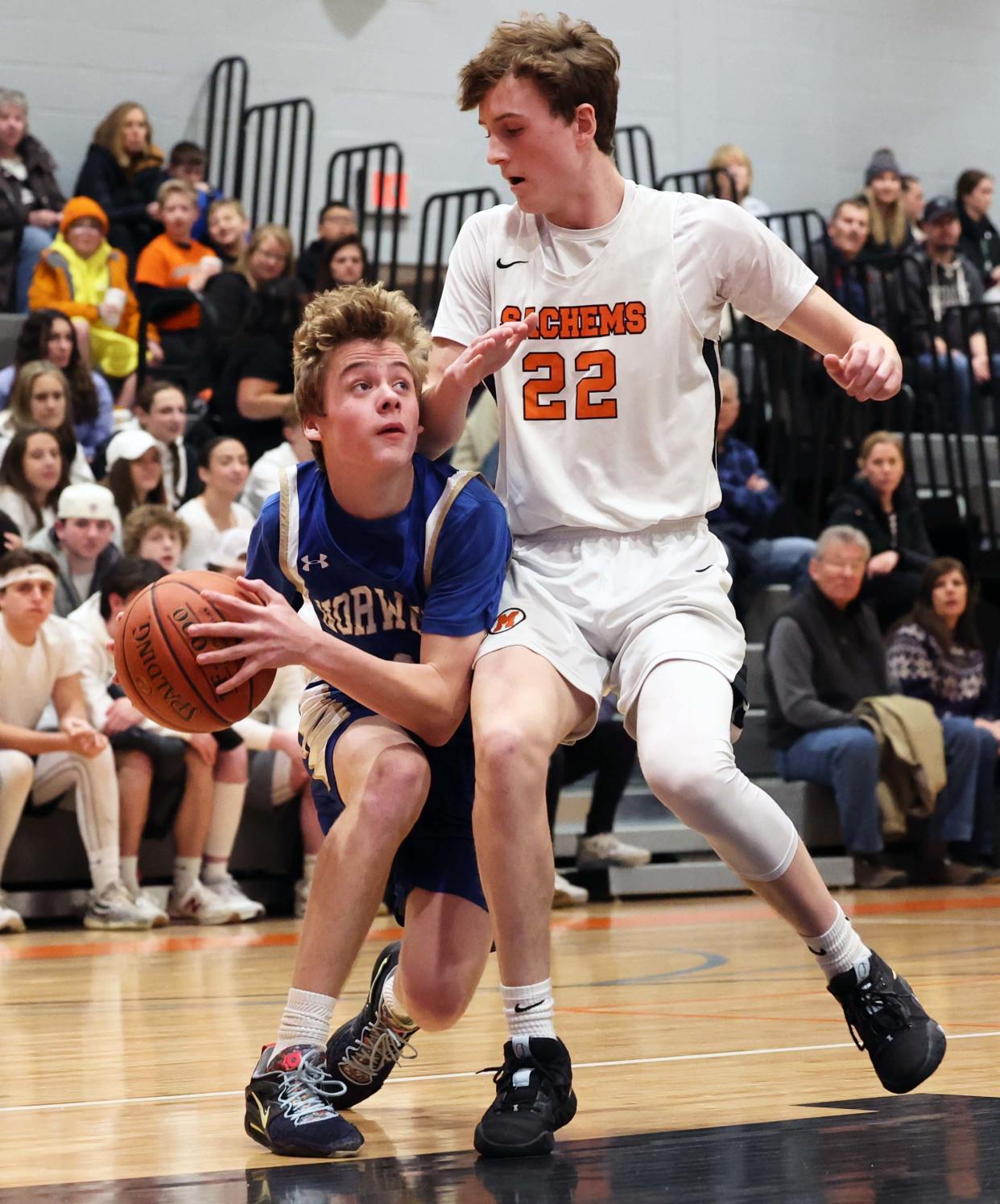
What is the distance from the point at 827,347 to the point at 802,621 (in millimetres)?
4972

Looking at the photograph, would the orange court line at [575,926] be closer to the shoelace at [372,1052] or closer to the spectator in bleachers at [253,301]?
the shoelace at [372,1052]

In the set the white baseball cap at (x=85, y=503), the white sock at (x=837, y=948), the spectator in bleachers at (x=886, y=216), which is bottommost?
the white sock at (x=837, y=948)

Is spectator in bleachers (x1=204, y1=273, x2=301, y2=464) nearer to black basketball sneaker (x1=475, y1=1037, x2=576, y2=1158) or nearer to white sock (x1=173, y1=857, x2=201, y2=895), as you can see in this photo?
white sock (x1=173, y1=857, x2=201, y2=895)

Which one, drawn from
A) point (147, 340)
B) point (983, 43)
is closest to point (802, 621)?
point (147, 340)

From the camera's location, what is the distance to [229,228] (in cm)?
980

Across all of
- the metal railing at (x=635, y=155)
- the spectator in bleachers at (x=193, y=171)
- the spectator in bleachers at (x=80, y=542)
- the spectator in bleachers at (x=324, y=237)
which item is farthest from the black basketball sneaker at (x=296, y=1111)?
the metal railing at (x=635, y=155)

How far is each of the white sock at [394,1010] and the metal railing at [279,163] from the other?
25.7 ft

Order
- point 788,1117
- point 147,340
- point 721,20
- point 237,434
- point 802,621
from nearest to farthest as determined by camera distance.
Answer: point 788,1117 → point 802,621 → point 237,434 → point 147,340 → point 721,20

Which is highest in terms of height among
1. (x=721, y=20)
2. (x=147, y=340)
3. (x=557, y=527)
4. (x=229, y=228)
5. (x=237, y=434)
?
(x=721, y=20)

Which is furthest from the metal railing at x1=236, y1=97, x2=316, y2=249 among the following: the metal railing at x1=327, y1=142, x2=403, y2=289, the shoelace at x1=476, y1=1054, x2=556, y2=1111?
the shoelace at x1=476, y1=1054, x2=556, y2=1111

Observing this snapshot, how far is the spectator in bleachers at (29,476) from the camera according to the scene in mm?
7305

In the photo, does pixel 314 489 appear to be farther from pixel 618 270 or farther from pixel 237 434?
pixel 237 434

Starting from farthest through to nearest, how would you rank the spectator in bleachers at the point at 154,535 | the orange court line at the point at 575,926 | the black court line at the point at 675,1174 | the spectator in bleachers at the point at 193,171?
the spectator in bleachers at the point at 193,171 → the spectator in bleachers at the point at 154,535 → the orange court line at the point at 575,926 → the black court line at the point at 675,1174

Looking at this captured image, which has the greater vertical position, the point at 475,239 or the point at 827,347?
the point at 475,239
